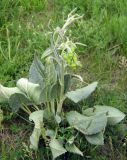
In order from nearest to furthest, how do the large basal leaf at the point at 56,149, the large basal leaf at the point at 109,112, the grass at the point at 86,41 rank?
the large basal leaf at the point at 56,149
the large basal leaf at the point at 109,112
the grass at the point at 86,41

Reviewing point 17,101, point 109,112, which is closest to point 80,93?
point 109,112

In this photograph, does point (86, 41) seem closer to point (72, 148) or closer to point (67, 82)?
point (67, 82)

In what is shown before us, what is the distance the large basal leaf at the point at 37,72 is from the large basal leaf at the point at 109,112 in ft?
1.37

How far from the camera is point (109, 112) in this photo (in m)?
3.80

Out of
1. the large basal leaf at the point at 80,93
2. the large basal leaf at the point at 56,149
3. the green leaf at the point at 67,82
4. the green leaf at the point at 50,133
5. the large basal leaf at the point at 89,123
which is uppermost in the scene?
the green leaf at the point at 67,82

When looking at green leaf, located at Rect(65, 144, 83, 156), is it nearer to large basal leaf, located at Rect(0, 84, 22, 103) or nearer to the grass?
the grass

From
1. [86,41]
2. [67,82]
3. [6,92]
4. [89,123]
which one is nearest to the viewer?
[89,123]

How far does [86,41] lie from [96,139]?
124 cm

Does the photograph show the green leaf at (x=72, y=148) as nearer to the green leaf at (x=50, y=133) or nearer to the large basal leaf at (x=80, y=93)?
the green leaf at (x=50, y=133)

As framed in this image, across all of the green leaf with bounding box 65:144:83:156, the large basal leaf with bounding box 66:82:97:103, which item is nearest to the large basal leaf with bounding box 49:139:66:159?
the green leaf with bounding box 65:144:83:156

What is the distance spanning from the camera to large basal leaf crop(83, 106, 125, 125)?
149 inches

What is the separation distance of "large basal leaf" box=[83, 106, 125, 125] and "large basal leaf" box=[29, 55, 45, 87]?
1.37ft

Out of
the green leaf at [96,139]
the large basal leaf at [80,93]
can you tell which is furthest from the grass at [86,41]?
the large basal leaf at [80,93]

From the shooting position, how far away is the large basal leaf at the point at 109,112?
3773mm
